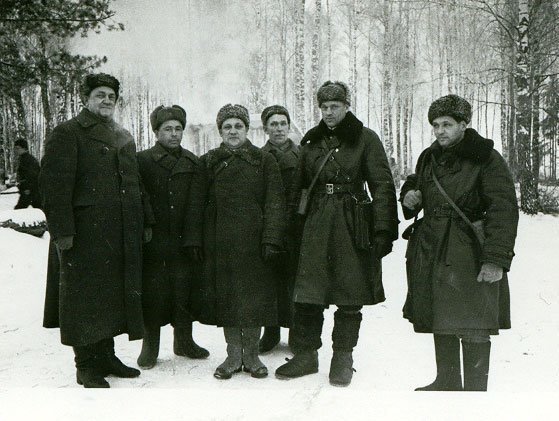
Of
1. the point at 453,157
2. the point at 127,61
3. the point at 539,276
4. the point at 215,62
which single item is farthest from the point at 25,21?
the point at 539,276

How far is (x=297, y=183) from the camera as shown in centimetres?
394

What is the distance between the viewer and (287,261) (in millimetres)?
4309

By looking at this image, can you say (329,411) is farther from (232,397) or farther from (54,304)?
(54,304)

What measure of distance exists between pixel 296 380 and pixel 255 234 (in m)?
1.06

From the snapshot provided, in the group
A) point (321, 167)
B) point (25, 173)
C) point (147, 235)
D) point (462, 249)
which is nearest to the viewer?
point (462, 249)

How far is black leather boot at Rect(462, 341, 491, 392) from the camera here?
123 inches

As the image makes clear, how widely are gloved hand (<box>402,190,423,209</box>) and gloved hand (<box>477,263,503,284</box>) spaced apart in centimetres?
58

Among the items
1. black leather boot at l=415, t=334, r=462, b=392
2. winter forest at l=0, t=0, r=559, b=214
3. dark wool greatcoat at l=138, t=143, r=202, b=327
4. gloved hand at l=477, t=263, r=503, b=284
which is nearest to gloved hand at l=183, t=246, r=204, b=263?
dark wool greatcoat at l=138, t=143, r=202, b=327

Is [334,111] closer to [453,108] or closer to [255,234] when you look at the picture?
[453,108]

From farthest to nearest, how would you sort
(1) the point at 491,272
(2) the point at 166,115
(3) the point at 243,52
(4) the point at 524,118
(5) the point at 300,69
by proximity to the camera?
(3) the point at 243,52 → (5) the point at 300,69 → (4) the point at 524,118 → (2) the point at 166,115 → (1) the point at 491,272

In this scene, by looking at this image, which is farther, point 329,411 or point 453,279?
point 453,279

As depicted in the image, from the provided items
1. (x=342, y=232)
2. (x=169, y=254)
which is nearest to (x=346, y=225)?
(x=342, y=232)

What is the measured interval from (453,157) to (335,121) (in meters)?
0.90

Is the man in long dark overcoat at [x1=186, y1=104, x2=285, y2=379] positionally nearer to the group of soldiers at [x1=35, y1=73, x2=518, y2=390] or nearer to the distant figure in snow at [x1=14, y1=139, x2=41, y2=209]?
the group of soldiers at [x1=35, y1=73, x2=518, y2=390]
